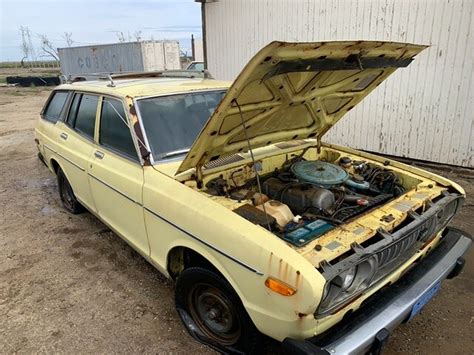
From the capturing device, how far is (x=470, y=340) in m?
2.60

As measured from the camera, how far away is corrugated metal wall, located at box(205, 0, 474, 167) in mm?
5512

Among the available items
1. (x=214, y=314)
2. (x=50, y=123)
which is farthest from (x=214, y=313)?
(x=50, y=123)

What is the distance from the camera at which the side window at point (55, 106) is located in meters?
4.33

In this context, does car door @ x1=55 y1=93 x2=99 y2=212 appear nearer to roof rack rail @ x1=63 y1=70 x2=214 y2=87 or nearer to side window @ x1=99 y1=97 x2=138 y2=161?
side window @ x1=99 y1=97 x2=138 y2=161

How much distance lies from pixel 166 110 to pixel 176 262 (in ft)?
4.02

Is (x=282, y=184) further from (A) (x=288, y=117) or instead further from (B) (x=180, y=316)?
(B) (x=180, y=316)

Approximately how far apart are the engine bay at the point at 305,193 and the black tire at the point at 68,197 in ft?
8.44

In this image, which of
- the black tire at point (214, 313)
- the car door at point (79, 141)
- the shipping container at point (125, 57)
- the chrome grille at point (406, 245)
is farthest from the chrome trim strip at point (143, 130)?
the shipping container at point (125, 57)

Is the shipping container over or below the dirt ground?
over

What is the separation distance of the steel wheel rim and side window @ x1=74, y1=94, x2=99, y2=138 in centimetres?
190

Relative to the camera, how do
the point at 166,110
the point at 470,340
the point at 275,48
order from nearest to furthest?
the point at 275,48 < the point at 470,340 < the point at 166,110

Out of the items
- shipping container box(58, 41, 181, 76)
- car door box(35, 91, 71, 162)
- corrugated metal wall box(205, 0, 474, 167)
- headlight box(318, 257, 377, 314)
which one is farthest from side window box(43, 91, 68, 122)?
shipping container box(58, 41, 181, 76)

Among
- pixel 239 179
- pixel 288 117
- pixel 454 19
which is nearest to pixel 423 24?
pixel 454 19

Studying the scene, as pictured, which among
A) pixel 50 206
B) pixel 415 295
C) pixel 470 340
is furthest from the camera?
pixel 50 206
